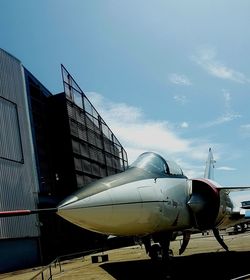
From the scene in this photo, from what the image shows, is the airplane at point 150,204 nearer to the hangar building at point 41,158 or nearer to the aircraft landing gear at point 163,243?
the aircraft landing gear at point 163,243

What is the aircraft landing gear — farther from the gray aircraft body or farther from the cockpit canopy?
the cockpit canopy

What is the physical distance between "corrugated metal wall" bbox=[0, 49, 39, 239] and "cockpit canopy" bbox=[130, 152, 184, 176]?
1916cm

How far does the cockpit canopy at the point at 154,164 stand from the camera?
10.7m

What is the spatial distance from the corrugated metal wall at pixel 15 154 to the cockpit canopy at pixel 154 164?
19.2m

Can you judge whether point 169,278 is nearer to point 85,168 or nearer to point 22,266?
point 22,266

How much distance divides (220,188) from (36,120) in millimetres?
27056

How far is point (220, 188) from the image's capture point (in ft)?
38.4

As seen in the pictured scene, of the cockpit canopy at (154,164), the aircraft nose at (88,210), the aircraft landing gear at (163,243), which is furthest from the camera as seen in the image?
the cockpit canopy at (154,164)

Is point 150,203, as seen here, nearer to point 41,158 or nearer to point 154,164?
point 154,164

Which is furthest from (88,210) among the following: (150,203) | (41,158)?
(41,158)

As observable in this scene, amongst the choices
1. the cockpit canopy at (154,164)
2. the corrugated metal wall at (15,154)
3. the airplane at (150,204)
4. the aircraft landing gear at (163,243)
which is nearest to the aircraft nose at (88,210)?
the airplane at (150,204)

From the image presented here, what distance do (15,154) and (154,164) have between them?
21.9m

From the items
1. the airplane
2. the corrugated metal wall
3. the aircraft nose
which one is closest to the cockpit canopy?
the airplane

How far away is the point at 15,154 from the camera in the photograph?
3061cm
